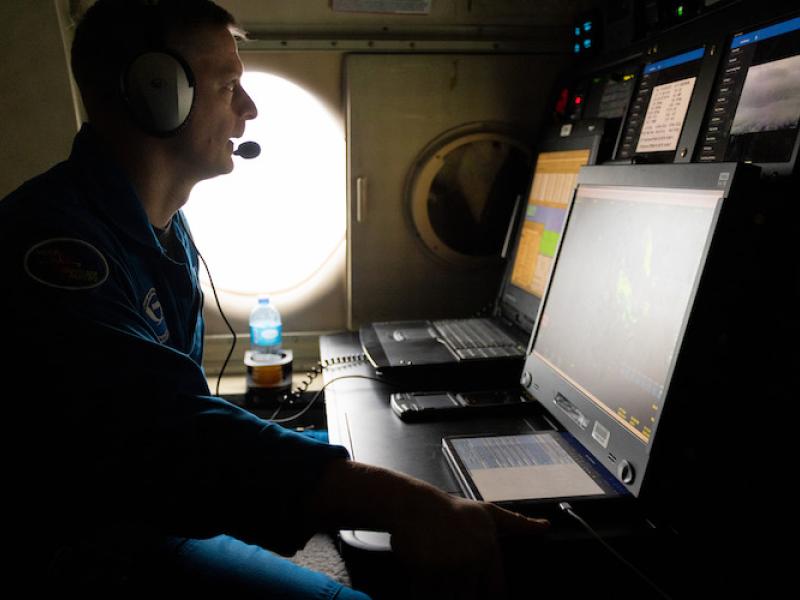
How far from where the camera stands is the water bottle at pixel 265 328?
180 centimetres

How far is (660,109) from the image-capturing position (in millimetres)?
1147

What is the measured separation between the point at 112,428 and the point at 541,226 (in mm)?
1188

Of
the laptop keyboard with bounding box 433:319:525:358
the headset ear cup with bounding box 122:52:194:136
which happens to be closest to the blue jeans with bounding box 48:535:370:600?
the laptop keyboard with bounding box 433:319:525:358

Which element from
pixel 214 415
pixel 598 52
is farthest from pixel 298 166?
pixel 214 415

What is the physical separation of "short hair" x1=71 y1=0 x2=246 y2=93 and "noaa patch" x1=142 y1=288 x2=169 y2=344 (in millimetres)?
386

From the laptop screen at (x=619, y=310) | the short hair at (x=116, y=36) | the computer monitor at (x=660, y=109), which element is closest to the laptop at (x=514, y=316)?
the computer monitor at (x=660, y=109)

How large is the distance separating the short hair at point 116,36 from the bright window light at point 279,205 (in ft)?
2.16

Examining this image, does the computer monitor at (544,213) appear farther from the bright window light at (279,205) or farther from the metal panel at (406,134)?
the bright window light at (279,205)

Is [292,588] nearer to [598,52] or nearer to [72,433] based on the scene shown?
[72,433]

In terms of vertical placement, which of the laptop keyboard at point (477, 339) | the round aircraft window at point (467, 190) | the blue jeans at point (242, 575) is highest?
the round aircraft window at point (467, 190)

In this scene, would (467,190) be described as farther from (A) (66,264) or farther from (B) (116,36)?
(A) (66,264)

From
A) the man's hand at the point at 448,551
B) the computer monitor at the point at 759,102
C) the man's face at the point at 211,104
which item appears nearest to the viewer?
the man's hand at the point at 448,551

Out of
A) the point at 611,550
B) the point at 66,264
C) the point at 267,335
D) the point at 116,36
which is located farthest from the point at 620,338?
the point at 267,335

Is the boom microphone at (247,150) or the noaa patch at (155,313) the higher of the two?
the boom microphone at (247,150)
